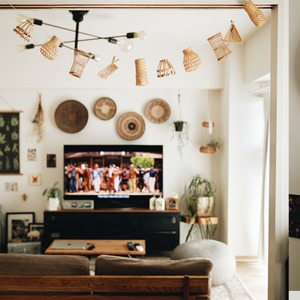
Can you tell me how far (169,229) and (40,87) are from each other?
2636 millimetres

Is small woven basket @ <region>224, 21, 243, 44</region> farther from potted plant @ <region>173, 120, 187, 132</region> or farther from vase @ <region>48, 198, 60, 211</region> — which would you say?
vase @ <region>48, 198, 60, 211</region>

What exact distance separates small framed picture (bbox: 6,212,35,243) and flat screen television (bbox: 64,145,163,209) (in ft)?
2.19

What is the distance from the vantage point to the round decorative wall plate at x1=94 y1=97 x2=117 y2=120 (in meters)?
5.96

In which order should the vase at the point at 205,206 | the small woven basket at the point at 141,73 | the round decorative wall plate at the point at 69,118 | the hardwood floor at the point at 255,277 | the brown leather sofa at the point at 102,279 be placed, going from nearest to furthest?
1. the brown leather sofa at the point at 102,279
2. the small woven basket at the point at 141,73
3. the hardwood floor at the point at 255,277
4. the vase at the point at 205,206
5. the round decorative wall plate at the point at 69,118

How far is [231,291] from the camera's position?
4.35 meters

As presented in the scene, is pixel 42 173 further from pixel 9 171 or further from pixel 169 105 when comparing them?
pixel 169 105

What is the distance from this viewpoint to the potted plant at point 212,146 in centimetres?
584

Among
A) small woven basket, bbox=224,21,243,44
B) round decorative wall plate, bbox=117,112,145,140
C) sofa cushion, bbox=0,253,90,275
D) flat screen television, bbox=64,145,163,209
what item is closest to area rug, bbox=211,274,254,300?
flat screen television, bbox=64,145,163,209

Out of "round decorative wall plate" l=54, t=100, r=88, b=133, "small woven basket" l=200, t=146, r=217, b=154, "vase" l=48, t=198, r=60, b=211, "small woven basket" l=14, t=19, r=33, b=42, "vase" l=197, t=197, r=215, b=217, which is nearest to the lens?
"small woven basket" l=14, t=19, r=33, b=42

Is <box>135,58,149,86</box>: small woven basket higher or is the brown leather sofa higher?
<box>135,58,149,86</box>: small woven basket

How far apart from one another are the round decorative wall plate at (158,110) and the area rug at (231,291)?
2424 mm

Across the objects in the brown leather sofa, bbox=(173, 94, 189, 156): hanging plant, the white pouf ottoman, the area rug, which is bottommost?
the area rug

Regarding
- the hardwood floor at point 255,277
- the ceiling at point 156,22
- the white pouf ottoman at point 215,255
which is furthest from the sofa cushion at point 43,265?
the ceiling at point 156,22

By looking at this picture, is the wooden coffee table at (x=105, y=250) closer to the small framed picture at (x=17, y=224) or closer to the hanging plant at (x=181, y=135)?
the small framed picture at (x=17, y=224)
